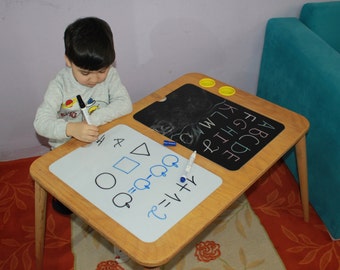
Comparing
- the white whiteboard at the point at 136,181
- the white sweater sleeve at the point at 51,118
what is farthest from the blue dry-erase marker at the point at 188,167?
the white sweater sleeve at the point at 51,118

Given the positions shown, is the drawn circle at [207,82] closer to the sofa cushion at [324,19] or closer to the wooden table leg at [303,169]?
the wooden table leg at [303,169]

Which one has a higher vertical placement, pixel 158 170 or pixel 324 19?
pixel 324 19

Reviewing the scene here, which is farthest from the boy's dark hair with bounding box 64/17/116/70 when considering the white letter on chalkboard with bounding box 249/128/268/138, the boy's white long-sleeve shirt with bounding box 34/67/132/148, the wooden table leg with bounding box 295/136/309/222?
the wooden table leg with bounding box 295/136/309/222

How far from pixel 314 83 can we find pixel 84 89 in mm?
896

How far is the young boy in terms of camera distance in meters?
1.15

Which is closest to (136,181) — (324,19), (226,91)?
(226,91)

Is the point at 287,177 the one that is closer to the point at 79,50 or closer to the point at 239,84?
the point at 239,84

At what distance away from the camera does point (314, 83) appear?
1.52m

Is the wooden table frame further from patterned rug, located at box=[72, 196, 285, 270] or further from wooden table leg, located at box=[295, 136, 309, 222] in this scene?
patterned rug, located at box=[72, 196, 285, 270]

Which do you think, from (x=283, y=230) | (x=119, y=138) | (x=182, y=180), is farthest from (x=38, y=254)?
(x=283, y=230)

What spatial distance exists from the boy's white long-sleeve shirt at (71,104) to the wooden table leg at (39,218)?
0.58 ft

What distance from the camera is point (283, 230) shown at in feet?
5.59

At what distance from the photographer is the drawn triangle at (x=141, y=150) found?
1.16 m

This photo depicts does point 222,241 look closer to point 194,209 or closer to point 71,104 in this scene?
point 194,209
